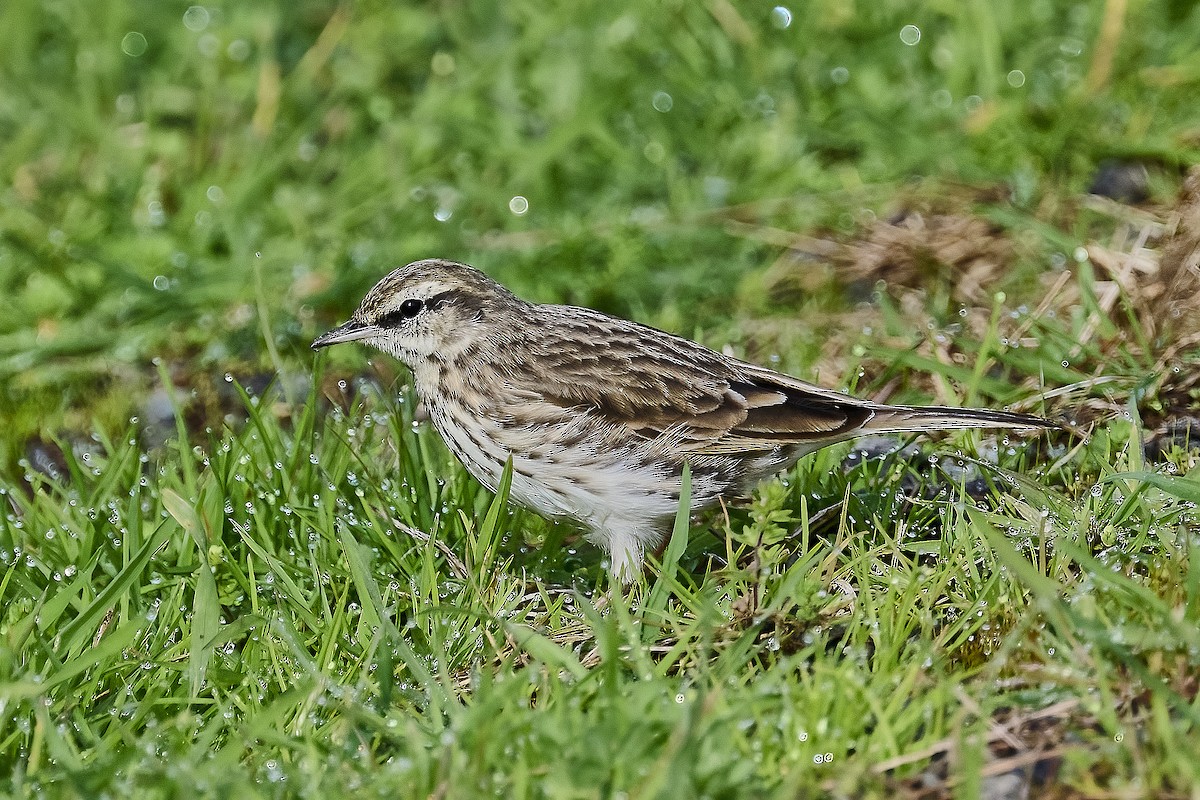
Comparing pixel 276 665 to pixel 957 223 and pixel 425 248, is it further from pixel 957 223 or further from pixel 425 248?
pixel 957 223

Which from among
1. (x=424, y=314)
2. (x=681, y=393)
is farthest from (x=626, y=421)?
(x=424, y=314)

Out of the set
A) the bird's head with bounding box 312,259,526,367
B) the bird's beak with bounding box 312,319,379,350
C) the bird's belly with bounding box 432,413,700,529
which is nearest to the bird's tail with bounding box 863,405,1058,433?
the bird's belly with bounding box 432,413,700,529

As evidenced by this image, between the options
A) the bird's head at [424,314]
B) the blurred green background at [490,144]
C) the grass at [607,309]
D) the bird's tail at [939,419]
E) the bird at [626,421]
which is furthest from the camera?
the blurred green background at [490,144]

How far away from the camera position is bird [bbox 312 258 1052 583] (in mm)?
5547

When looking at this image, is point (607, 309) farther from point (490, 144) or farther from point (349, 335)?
point (349, 335)

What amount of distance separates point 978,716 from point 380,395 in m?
3.16

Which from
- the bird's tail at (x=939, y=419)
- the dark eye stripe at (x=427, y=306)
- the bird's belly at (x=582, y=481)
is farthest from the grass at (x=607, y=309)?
the dark eye stripe at (x=427, y=306)

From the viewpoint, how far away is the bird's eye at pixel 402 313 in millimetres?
6094

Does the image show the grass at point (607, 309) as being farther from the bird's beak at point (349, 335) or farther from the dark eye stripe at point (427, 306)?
the dark eye stripe at point (427, 306)

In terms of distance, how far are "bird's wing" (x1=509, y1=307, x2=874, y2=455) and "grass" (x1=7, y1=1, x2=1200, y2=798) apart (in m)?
0.37

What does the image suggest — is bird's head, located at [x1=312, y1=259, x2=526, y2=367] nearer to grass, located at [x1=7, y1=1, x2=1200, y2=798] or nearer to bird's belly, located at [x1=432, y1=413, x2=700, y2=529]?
grass, located at [x1=7, y1=1, x2=1200, y2=798]

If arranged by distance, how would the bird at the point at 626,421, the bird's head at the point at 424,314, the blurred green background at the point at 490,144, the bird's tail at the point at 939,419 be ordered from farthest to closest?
the blurred green background at the point at 490,144 → the bird's head at the point at 424,314 → the bird at the point at 626,421 → the bird's tail at the point at 939,419

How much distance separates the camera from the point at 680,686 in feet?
14.8

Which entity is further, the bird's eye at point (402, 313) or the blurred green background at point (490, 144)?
the blurred green background at point (490, 144)
